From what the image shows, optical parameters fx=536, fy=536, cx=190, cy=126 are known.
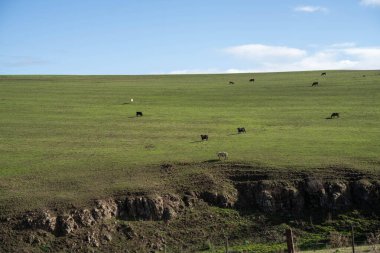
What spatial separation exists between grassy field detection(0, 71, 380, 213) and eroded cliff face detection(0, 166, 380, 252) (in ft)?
5.44

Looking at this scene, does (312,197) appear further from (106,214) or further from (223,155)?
(106,214)

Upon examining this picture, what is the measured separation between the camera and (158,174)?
129 feet

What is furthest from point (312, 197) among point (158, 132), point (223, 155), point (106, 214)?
point (158, 132)

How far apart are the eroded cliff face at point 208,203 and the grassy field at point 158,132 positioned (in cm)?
166

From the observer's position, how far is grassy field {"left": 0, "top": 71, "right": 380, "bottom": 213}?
39.0 m

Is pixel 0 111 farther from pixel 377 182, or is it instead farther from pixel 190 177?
pixel 377 182

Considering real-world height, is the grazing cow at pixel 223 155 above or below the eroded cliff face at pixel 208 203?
Answer: above

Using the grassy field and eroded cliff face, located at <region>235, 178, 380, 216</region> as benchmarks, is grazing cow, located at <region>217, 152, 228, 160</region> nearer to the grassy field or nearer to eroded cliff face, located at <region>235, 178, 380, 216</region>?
the grassy field

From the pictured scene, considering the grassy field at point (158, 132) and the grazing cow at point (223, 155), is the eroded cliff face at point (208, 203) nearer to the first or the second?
the grassy field at point (158, 132)

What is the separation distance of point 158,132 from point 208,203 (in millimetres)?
19445

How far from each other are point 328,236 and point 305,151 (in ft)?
38.3

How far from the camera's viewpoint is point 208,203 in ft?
120

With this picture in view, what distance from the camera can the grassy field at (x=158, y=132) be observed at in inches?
1535

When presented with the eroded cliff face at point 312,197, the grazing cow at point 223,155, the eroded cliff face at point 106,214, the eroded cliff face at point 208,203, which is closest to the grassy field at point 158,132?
the grazing cow at point 223,155
